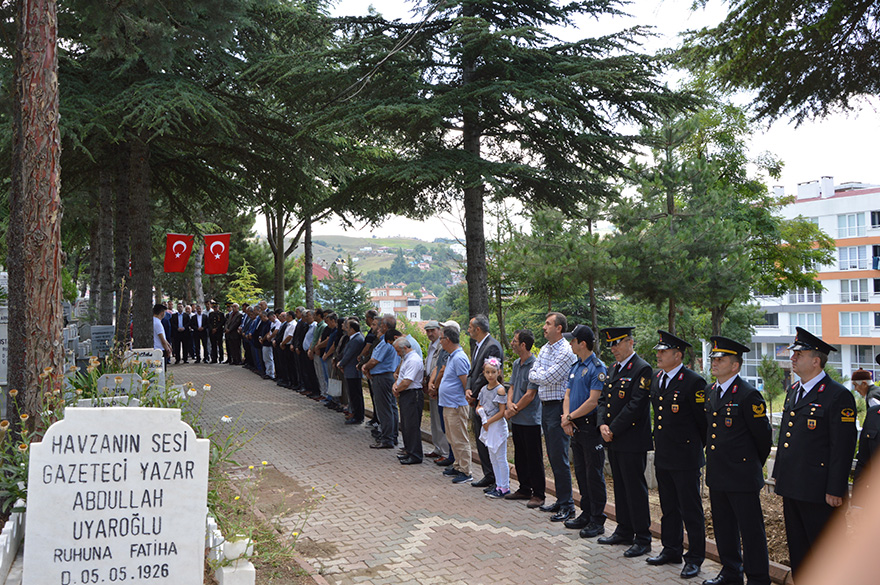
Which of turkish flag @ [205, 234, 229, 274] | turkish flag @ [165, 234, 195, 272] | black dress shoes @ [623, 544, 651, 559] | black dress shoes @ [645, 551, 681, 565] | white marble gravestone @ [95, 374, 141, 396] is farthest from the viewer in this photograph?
turkish flag @ [205, 234, 229, 274]

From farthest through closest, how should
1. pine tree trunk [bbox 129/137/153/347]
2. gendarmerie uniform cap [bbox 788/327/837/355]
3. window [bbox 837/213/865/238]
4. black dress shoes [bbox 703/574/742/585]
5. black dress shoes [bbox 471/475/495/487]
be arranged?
window [bbox 837/213/865/238], pine tree trunk [bbox 129/137/153/347], black dress shoes [bbox 471/475/495/487], black dress shoes [bbox 703/574/742/585], gendarmerie uniform cap [bbox 788/327/837/355]

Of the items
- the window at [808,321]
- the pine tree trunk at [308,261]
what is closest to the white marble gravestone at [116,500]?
the pine tree trunk at [308,261]

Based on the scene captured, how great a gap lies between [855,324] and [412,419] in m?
59.5

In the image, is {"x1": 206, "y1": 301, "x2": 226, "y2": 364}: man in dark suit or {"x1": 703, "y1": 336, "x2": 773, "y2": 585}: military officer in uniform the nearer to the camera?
{"x1": 703, "y1": 336, "x2": 773, "y2": 585}: military officer in uniform

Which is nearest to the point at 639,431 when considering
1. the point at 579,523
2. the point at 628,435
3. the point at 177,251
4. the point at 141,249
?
the point at 628,435

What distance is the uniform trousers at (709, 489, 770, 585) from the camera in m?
5.78

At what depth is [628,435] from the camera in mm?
6938

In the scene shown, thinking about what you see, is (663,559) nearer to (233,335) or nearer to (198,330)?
(233,335)

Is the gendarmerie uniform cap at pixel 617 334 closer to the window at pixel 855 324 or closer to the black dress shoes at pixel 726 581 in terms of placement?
the black dress shoes at pixel 726 581

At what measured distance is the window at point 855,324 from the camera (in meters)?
58.2

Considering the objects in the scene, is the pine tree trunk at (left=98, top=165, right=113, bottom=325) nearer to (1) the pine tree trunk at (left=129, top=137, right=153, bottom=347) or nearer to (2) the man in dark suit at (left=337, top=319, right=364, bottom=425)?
(1) the pine tree trunk at (left=129, top=137, right=153, bottom=347)

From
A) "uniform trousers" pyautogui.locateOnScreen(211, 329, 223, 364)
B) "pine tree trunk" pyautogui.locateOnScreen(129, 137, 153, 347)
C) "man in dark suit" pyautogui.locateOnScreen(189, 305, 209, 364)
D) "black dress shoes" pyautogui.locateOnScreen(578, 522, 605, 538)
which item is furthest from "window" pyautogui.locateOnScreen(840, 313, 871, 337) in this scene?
"black dress shoes" pyautogui.locateOnScreen(578, 522, 605, 538)

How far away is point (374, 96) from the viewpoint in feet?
41.7

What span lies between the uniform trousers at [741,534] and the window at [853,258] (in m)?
61.3
